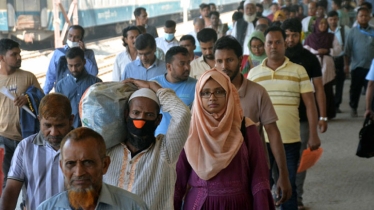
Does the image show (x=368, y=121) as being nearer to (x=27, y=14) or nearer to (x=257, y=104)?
(x=257, y=104)

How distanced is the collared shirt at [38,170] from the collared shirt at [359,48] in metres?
8.85

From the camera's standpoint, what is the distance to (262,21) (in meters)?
11.6

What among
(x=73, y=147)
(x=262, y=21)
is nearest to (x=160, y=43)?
(x=262, y=21)

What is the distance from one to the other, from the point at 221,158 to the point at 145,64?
3.55 m

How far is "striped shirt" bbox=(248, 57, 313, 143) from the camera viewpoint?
19.5ft

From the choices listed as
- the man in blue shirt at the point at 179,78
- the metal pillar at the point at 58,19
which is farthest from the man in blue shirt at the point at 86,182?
the metal pillar at the point at 58,19

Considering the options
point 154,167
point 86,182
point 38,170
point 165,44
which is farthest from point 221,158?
point 165,44

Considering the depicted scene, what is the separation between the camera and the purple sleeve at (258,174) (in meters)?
4.04

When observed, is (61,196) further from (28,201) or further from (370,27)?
(370,27)

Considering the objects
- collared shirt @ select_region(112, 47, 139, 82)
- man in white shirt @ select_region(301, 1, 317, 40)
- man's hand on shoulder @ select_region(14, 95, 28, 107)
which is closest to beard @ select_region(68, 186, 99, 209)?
man's hand on shoulder @ select_region(14, 95, 28, 107)

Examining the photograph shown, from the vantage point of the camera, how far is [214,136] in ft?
13.6

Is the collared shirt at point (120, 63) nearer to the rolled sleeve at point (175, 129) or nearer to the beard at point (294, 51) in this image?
the beard at point (294, 51)

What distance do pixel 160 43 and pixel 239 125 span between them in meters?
6.82

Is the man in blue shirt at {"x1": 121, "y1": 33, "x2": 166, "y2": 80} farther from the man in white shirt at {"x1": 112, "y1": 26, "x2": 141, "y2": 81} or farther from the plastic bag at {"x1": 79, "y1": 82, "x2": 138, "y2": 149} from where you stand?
the plastic bag at {"x1": 79, "y1": 82, "x2": 138, "y2": 149}
